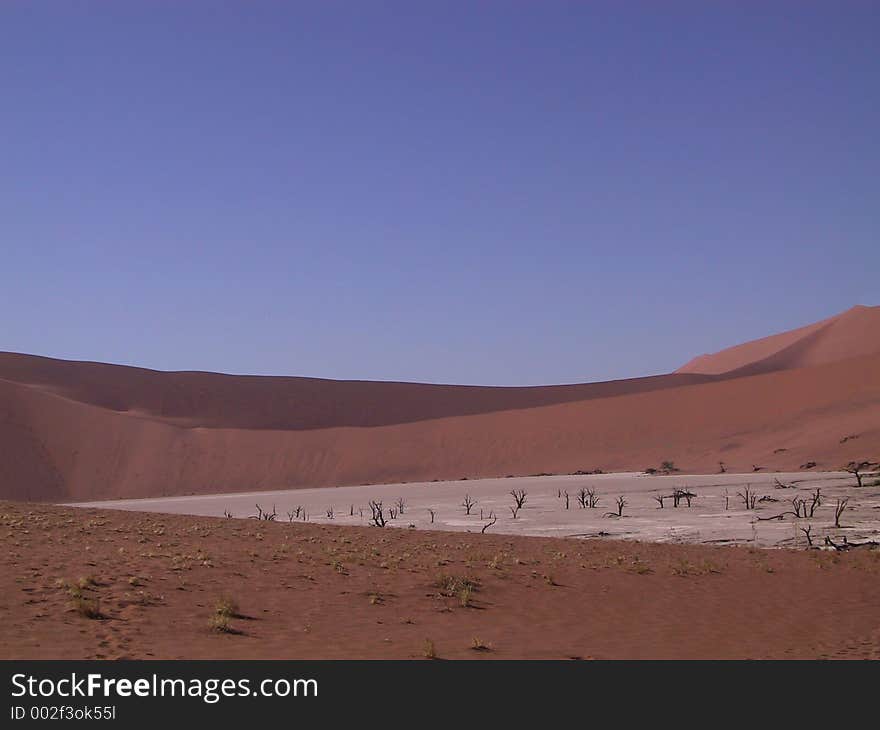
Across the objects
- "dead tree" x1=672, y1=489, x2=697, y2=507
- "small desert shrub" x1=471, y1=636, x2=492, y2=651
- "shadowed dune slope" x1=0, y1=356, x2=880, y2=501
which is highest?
"shadowed dune slope" x1=0, y1=356, x2=880, y2=501

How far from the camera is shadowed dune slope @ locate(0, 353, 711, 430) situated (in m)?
77.3

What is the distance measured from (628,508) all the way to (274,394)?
195 feet

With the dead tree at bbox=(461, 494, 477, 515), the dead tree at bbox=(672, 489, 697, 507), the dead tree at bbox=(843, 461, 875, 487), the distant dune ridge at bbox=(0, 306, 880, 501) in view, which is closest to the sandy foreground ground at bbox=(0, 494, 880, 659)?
the dead tree at bbox=(672, 489, 697, 507)

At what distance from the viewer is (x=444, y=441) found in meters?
64.2

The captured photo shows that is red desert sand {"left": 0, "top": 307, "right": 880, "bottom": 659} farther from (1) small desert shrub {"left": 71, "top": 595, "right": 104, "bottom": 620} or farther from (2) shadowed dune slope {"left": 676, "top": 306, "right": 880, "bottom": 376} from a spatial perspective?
(2) shadowed dune slope {"left": 676, "top": 306, "right": 880, "bottom": 376}

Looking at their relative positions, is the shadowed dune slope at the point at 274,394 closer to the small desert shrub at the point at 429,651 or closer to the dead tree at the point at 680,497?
A: the dead tree at the point at 680,497

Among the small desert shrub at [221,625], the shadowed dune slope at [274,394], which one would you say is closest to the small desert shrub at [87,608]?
the small desert shrub at [221,625]

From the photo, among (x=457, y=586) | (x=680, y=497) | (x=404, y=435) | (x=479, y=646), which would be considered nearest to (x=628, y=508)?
(x=680, y=497)

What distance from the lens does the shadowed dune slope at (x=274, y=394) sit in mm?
77312

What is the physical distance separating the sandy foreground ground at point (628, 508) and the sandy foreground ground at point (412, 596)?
2.34m

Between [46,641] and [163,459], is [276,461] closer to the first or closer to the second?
[163,459]

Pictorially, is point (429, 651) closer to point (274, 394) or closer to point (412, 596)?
point (412, 596)

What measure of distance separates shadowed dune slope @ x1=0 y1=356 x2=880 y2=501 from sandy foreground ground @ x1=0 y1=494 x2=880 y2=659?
97.8 ft
